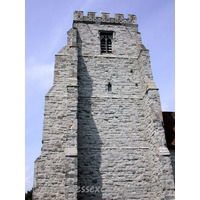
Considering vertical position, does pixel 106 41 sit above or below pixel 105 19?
below

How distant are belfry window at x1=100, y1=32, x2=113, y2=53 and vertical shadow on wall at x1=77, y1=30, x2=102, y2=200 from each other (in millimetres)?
2528

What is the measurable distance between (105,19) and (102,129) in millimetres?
8455

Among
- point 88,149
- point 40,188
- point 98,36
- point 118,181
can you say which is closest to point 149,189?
point 118,181

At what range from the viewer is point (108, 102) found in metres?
11.7

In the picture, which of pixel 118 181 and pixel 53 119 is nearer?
pixel 118 181

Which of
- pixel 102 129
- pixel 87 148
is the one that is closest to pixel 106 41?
pixel 102 129

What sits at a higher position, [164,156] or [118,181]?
[164,156]

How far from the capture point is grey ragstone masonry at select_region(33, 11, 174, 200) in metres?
9.50

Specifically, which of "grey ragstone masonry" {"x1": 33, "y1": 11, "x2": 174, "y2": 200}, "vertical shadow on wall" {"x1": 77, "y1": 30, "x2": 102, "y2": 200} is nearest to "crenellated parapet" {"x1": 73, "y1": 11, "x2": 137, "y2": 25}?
"grey ragstone masonry" {"x1": 33, "y1": 11, "x2": 174, "y2": 200}

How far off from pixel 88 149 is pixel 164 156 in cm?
370

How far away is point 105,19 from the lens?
48.9ft

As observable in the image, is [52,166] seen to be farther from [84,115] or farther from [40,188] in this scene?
[84,115]

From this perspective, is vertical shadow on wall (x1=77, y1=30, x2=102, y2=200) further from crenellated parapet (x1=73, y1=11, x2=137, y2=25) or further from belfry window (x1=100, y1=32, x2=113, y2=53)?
crenellated parapet (x1=73, y1=11, x2=137, y2=25)

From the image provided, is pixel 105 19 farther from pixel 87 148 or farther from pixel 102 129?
pixel 87 148
